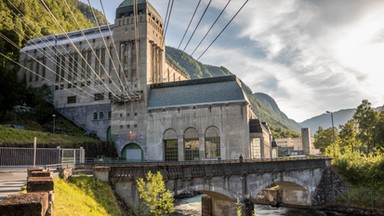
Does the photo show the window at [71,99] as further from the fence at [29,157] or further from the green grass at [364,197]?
the green grass at [364,197]

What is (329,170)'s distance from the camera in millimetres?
48656

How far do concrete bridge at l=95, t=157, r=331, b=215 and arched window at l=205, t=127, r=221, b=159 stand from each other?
10176 millimetres

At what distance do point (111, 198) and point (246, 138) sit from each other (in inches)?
1348

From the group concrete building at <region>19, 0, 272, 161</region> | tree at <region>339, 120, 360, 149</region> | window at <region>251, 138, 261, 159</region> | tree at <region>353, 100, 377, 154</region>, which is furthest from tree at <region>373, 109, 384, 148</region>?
window at <region>251, 138, 261, 159</region>

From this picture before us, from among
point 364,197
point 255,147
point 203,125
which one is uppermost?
point 203,125

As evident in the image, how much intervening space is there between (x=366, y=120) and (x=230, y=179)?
146ft

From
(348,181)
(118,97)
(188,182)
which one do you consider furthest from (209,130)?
(188,182)

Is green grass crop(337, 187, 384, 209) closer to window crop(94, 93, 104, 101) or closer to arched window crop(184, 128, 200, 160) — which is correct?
arched window crop(184, 128, 200, 160)

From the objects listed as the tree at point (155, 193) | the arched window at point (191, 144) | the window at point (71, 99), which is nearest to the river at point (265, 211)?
the arched window at point (191, 144)

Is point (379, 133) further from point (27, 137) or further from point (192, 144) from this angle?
point (27, 137)

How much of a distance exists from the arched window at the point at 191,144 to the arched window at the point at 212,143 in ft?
5.60

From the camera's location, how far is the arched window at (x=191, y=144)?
53500 mm

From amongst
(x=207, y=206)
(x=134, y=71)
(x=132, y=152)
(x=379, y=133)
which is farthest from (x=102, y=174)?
(x=379, y=133)

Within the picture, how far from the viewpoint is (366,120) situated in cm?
6184
